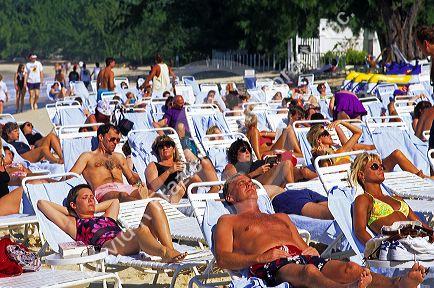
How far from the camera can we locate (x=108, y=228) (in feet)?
21.0

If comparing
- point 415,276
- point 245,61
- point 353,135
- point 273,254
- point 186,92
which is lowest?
point 245,61

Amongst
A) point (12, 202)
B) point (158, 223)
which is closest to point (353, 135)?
point (12, 202)

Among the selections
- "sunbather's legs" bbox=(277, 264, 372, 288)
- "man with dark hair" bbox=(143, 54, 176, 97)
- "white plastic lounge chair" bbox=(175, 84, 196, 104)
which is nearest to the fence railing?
"man with dark hair" bbox=(143, 54, 176, 97)

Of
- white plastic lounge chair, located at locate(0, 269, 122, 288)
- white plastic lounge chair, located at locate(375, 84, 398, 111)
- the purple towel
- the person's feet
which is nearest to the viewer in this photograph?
the person's feet

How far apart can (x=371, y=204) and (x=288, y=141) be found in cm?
434

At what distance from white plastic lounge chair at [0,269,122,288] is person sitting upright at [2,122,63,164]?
5.45 metres

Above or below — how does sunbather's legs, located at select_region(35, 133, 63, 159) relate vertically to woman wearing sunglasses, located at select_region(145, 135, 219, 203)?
below

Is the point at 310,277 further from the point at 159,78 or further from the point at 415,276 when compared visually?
the point at 159,78

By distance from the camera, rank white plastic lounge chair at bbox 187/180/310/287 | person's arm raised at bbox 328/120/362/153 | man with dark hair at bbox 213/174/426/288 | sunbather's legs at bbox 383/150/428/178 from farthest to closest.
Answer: person's arm raised at bbox 328/120/362/153 < sunbather's legs at bbox 383/150/428/178 < white plastic lounge chair at bbox 187/180/310/287 < man with dark hair at bbox 213/174/426/288

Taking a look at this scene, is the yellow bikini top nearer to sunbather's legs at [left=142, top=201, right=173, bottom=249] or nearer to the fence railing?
sunbather's legs at [left=142, top=201, right=173, bottom=249]

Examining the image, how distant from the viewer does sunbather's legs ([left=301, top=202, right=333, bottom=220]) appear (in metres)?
6.75

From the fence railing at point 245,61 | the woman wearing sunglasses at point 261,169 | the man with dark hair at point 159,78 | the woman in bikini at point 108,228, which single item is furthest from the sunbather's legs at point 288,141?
the fence railing at point 245,61

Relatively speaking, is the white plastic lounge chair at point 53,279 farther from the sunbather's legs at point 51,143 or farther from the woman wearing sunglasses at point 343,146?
the sunbather's legs at point 51,143

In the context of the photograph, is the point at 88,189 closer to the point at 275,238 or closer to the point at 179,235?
the point at 179,235
